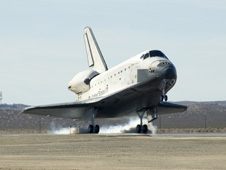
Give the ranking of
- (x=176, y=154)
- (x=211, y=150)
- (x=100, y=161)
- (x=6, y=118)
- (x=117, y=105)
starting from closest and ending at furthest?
(x=100, y=161)
(x=176, y=154)
(x=211, y=150)
(x=117, y=105)
(x=6, y=118)

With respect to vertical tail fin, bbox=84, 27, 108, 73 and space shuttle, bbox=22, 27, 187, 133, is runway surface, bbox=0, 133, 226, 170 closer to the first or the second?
space shuttle, bbox=22, 27, 187, 133

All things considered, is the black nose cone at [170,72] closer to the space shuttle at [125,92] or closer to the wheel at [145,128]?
the space shuttle at [125,92]

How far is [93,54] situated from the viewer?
205 ft

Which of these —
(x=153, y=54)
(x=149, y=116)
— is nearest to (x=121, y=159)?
(x=153, y=54)

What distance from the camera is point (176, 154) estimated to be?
23234mm

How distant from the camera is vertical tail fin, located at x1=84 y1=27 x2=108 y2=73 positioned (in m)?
59.7

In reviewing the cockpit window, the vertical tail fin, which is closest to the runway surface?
the cockpit window

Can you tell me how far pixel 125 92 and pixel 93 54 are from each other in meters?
17.5

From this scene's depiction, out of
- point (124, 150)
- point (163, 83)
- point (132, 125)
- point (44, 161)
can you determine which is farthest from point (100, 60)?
point (44, 161)

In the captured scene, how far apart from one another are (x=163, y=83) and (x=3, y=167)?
83.7ft

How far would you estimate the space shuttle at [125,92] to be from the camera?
43.0 metres

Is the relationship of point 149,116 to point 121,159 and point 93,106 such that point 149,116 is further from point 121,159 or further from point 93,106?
point 121,159

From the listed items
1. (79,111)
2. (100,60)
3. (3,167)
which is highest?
(100,60)

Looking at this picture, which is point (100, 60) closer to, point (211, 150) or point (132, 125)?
point (132, 125)
